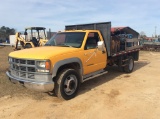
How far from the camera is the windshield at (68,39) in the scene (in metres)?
6.85

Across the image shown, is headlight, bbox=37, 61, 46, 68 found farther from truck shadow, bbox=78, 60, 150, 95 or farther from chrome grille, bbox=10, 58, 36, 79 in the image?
truck shadow, bbox=78, 60, 150, 95

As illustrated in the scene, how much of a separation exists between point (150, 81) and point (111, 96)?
9.07ft

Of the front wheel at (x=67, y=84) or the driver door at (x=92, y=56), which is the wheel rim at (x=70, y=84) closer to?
the front wheel at (x=67, y=84)

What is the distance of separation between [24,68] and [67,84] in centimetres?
132

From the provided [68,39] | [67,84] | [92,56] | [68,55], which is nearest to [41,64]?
[68,55]

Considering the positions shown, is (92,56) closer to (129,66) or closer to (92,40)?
(92,40)

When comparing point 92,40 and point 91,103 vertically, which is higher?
point 92,40

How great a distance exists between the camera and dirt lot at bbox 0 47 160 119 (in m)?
4.96

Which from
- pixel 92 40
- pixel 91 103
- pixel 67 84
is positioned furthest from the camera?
pixel 92 40

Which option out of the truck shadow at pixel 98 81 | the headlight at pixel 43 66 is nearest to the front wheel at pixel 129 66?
the truck shadow at pixel 98 81

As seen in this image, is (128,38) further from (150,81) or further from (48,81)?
(48,81)

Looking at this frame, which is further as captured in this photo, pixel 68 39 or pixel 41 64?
pixel 68 39

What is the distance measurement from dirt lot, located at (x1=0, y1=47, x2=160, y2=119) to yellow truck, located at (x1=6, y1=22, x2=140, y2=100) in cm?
48

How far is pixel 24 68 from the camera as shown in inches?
227
